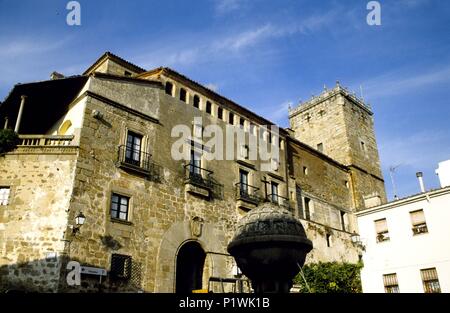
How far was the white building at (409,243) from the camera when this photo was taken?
2039 centimetres

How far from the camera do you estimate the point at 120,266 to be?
17500 mm

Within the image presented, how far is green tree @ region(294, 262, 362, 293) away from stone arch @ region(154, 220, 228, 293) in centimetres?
510

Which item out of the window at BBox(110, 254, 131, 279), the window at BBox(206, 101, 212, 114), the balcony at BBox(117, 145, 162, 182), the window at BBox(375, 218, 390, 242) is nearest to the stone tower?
the window at BBox(375, 218, 390, 242)

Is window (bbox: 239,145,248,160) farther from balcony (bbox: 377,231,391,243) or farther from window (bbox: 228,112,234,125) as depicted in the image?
balcony (bbox: 377,231,391,243)

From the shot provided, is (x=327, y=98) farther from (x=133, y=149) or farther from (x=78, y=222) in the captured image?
(x=78, y=222)

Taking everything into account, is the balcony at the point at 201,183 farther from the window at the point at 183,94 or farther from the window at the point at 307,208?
the window at the point at 307,208

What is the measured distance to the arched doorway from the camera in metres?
21.4

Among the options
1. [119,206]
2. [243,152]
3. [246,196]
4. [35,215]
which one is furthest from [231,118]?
[35,215]

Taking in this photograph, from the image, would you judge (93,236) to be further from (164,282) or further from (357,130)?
(357,130)

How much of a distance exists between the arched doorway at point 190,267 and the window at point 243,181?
4.94 meters

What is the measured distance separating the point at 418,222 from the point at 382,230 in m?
2.10

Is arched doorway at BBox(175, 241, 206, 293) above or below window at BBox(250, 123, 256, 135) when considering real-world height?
below
